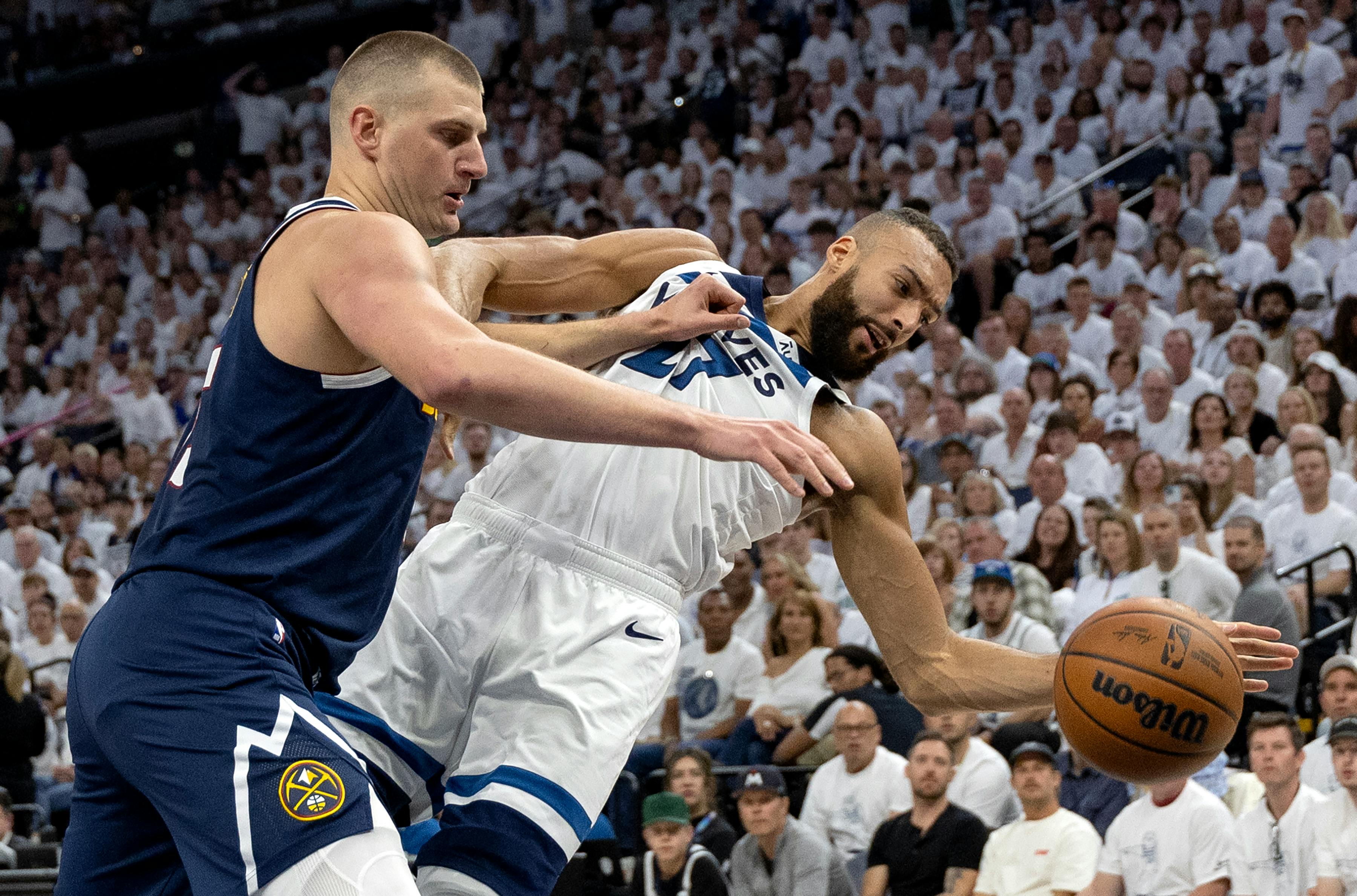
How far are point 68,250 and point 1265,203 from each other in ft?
42.6

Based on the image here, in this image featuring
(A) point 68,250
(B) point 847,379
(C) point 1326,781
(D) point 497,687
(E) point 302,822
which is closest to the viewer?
(E) point 302,822

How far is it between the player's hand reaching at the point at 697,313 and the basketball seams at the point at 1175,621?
1051 mm

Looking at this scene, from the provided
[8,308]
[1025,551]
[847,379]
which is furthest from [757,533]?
[8,308]

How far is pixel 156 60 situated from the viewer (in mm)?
20875

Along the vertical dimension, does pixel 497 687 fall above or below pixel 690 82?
below

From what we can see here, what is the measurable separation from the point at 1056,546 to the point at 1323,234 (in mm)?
3621

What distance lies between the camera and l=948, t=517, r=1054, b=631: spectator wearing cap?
845 cm

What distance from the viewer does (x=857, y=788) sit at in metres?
7.82

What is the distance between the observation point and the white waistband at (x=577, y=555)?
3.39 m

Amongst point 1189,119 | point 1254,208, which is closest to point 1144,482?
point 1254,208

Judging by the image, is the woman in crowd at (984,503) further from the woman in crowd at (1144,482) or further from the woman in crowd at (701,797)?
the woman in crowd at (701,797)

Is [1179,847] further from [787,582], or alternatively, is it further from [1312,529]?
[787,582]

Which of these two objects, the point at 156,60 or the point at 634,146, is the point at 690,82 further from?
the point at 156,60

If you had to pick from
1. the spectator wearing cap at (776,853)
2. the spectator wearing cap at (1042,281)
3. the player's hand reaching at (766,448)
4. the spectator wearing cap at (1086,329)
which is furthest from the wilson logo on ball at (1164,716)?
the spectator wearing cap at (1042,281)
